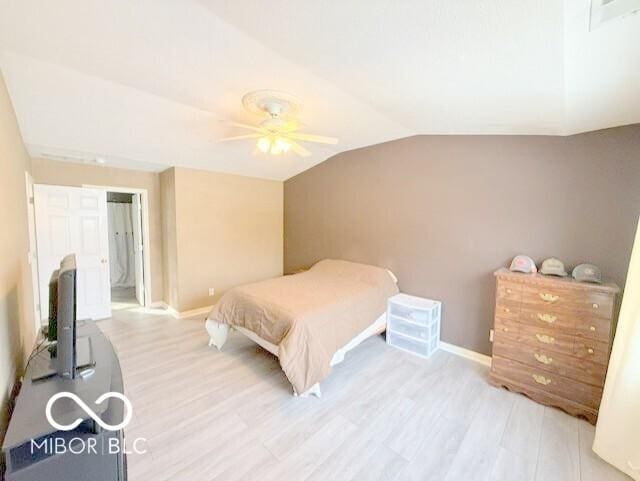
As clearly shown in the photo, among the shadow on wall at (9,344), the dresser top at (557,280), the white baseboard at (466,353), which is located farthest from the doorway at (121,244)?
the dresser top at (557,280)

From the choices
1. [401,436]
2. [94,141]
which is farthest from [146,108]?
[401,436]

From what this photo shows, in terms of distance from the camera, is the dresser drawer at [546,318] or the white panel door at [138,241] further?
the white panel door at [138,241]

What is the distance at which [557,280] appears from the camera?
212 cm

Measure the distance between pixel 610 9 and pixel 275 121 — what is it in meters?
1.90

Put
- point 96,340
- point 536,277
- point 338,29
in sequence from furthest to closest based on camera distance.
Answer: point 536,277
point 96,340
point 338,29

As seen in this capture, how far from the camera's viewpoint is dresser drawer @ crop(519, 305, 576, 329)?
2.08 m

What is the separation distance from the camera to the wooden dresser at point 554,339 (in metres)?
1.97

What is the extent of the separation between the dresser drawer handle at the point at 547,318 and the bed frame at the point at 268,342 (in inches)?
58.8

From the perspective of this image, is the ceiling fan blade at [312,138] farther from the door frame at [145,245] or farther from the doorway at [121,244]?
the doorway at [121,244]

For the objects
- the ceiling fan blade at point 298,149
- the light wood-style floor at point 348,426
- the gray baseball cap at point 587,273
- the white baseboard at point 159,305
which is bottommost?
the light wood-style floor at point 348,426

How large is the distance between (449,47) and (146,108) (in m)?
2.47

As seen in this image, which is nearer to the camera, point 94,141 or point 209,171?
point 94,141

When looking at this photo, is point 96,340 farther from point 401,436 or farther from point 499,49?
point 499,49

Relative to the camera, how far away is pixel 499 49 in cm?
A: 130
